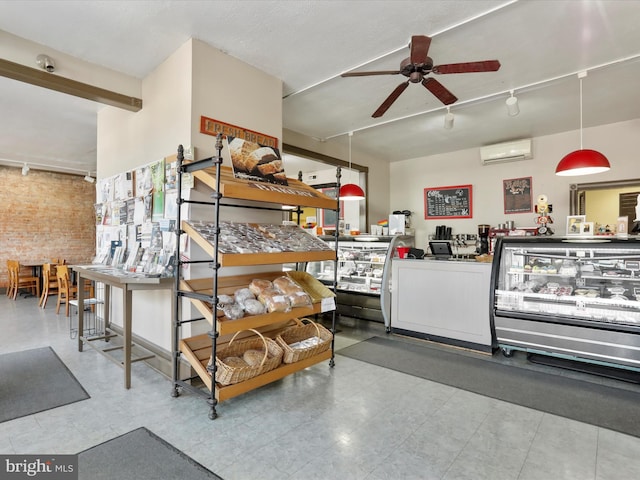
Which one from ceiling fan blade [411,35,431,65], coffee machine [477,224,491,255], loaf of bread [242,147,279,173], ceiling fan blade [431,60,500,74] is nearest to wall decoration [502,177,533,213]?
coffee machine [477,224,491,255]

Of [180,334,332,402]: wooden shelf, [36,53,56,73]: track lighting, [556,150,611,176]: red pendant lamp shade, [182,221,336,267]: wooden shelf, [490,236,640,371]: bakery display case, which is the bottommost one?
[180,334,332,402]: wooden shelf

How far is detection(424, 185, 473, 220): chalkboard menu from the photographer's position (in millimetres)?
6974

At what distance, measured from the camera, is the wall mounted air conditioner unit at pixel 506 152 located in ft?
19.8

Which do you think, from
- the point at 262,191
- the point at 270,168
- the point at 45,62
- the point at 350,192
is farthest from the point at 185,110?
the point at 350,192

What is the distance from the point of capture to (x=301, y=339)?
3.46m

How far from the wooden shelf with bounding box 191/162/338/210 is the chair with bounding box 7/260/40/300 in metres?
6.66

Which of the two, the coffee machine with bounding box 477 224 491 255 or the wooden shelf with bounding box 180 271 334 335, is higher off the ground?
the coffee machine with bounding box 477 224 491 255

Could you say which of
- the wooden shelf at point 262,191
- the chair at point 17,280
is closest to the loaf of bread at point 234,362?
the wooden shelf at point 262,191

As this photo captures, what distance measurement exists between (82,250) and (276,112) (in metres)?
7.86

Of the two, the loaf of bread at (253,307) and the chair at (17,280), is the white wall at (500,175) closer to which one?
the loaf of bread at (253,307)

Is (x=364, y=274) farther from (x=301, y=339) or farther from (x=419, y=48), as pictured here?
(x=419, y=48)

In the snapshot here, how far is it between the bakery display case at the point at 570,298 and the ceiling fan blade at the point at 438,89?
164 centimetres

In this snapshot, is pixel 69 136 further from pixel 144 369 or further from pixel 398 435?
pixel 398 435

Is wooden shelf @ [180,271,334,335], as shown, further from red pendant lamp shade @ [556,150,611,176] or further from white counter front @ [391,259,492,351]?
red pendant lamp shade @ [556,150,611,176]
